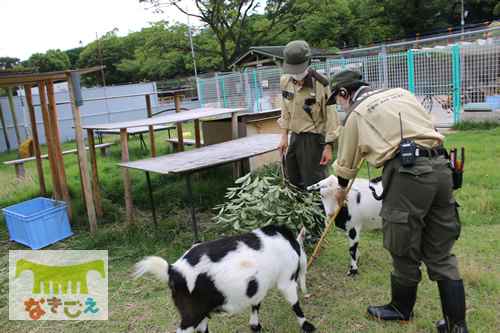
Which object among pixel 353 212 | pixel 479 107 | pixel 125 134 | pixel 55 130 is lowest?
pixel 353 212

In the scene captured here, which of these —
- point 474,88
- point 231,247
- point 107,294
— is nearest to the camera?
point 231,247

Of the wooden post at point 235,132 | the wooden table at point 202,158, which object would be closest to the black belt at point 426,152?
the wooden table at point 202,158

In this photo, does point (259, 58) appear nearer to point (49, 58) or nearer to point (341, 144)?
point (341, 144)

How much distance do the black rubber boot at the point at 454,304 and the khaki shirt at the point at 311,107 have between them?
1.71 metres

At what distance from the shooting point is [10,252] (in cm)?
453

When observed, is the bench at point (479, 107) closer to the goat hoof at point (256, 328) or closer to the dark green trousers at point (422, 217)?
the dark green trousers at point (422, 217)

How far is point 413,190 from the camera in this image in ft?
7.40

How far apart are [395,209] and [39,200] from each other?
5094 mm

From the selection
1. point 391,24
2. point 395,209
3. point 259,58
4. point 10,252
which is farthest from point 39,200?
point 391,24

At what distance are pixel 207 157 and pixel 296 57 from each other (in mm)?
1621

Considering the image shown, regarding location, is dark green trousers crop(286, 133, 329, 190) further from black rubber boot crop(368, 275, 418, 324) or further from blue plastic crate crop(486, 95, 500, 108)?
blue plastic crate crop(486, 95, 500, 108)

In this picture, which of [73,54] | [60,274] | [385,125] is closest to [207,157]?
[60,274]

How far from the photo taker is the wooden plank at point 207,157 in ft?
12.7

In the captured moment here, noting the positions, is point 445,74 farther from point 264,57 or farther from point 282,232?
point 264,57
